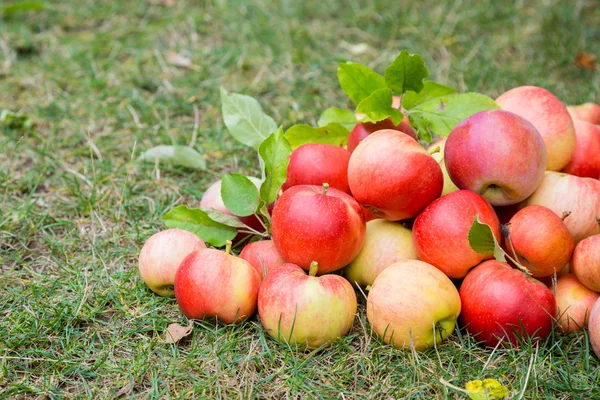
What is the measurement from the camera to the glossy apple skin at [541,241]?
186 cm

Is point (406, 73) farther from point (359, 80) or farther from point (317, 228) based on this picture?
point (317, 228)

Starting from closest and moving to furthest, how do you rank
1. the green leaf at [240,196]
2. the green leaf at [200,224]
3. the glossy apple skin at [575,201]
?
the glossy apple skin at [575,201] < the green leaf at [240,196] < the green leaf at [200,224]

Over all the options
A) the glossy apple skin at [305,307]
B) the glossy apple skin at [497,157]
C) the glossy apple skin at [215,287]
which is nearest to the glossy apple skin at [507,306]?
the glossy apple skin at [497,157]

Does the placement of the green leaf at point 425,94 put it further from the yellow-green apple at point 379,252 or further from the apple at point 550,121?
the yellow-green apple at point 379,252

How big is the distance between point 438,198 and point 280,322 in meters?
0.67

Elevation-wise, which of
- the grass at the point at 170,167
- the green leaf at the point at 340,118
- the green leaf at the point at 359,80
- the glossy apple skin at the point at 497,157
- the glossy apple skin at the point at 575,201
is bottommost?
the grass at the point at 170,167

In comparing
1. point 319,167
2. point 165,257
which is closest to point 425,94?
point 319,167

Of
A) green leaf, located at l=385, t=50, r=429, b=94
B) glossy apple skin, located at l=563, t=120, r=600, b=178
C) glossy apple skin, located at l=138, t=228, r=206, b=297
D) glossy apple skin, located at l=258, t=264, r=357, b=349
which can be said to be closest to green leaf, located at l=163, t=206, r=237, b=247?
glossy apple skin, located at l=138, t=228, r=206, b=297

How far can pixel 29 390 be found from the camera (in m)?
1.71

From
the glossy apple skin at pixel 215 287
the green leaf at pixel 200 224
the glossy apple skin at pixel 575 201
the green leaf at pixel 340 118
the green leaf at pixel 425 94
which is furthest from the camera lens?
the green leaf at pixel 340 118

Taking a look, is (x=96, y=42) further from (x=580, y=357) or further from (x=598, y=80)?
(x=580, y=357)

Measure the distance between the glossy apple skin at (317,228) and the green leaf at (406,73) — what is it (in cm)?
55

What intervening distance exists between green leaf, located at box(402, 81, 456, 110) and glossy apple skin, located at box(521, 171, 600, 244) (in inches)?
22.1

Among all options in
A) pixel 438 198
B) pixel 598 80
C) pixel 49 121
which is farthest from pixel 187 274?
pixel 598 80
